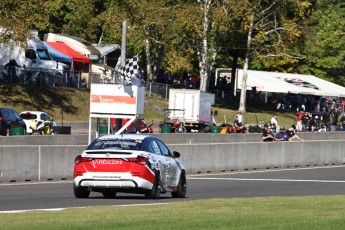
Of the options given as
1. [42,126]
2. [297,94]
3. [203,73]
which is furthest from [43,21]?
[297,94]

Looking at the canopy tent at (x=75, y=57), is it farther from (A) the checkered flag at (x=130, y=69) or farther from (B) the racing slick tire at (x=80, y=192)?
(B) the racing slick tire at (x=80, y=192)

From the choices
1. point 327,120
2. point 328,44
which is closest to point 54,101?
point 327,120

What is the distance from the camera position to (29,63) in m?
65.4

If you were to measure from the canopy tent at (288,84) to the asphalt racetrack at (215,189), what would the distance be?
124 ft

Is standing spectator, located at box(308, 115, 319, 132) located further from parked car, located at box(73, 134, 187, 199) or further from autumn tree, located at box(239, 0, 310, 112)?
parked car, located at box(73, 134, 187, 199)

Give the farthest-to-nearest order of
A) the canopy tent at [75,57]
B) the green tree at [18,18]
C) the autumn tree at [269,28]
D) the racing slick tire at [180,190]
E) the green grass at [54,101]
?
1. the autumn tree at [269,28]
2. the canopy tent at [75,57]
3. the green grass at [54,101]
4. the green tree at [18,18]
5. the racing slick tire at [180,190]

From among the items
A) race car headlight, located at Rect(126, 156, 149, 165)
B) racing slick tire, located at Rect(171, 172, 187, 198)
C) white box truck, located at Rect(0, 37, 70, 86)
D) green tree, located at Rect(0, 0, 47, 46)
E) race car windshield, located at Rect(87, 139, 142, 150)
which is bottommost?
racing slick tire, located at Rect(171, 172, 187, 198)

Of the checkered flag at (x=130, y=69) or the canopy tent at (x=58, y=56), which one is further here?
the canopy tent at (x=58, y=56)

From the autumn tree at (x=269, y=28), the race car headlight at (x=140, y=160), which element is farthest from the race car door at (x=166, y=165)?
the autumn tree at (x=269, y=28)

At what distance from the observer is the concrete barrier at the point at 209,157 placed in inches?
1140

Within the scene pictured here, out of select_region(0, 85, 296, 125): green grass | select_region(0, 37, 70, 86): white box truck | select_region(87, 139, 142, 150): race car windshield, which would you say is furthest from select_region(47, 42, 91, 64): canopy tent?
select_region(87, 139, 142, 150): race car windshield

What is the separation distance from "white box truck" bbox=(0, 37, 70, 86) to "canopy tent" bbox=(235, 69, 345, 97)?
673 inches

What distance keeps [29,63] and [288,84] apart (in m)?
21.7

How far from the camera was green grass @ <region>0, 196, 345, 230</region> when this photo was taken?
14617 millimetres
